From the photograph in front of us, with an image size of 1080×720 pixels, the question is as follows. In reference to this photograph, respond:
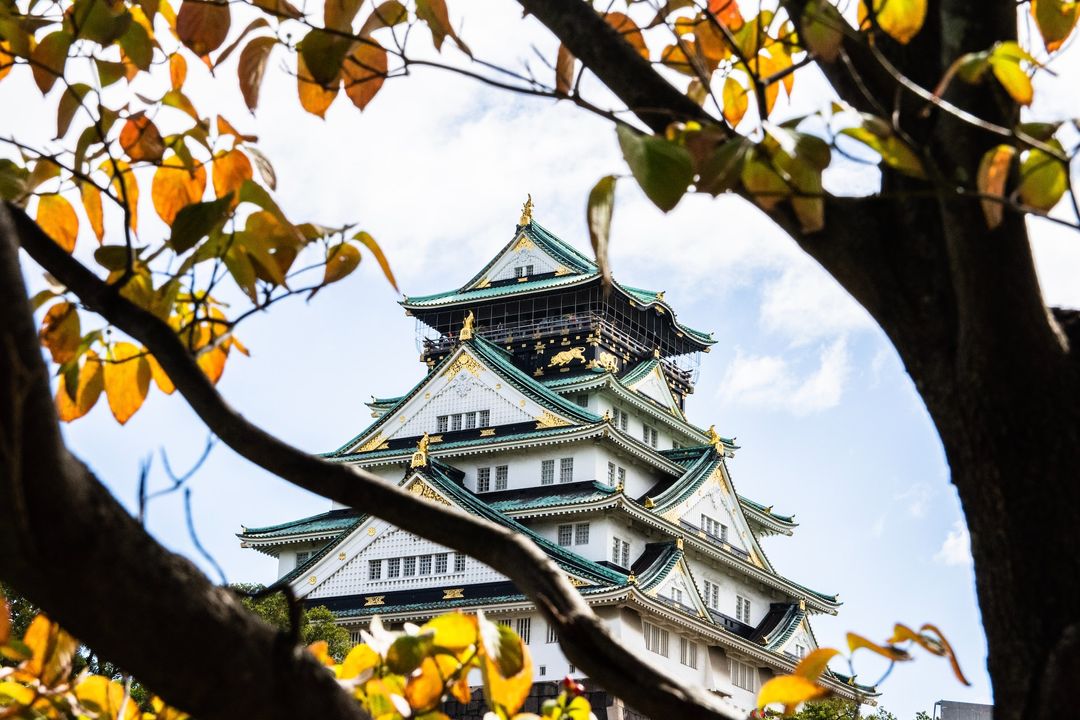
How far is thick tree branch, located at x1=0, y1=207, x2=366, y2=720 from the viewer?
1.09m

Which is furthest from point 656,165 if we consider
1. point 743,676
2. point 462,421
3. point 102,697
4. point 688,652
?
point 743,676

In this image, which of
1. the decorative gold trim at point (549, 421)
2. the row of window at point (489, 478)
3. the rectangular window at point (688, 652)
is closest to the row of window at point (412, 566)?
the row of window at point (489, 478)

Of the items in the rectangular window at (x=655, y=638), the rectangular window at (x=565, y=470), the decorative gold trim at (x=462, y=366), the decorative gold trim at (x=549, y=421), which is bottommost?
the rectangular window at (x=655, y=638)

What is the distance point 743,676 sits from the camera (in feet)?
85.5

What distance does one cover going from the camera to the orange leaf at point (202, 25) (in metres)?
1.83

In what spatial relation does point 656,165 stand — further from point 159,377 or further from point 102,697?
point 102,697

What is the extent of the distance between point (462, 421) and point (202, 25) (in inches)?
997

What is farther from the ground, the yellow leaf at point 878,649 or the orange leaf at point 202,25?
the orange leaf at point 202,25

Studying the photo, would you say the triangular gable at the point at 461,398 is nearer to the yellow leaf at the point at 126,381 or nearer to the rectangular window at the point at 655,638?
the rectangular window at the point at 655,638

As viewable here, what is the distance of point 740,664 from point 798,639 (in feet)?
8.14

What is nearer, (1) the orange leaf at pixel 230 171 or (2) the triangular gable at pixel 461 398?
(1) the orange leaf at pixel 230 171

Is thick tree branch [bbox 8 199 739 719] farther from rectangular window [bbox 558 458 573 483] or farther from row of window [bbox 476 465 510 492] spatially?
row of window [bbox 476 465 510 492]

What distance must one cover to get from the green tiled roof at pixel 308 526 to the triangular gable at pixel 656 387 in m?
7.23

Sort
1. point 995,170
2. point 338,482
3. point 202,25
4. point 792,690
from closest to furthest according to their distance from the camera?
point 995,170 < point 792,690 < point 338,482 < point 202,25
